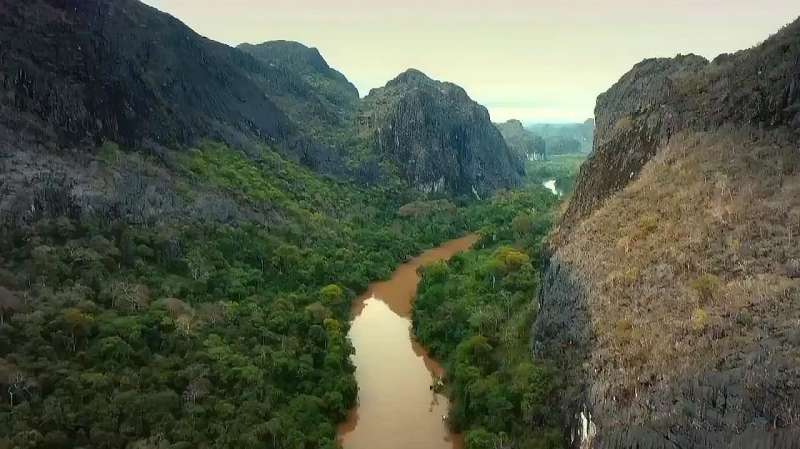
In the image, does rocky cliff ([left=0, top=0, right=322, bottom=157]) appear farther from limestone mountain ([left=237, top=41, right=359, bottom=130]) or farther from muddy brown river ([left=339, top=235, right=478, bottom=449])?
muddy brown river ([left=339, top=235, right=478, bottom=449])

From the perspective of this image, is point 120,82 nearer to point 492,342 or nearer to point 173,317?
point 173,317

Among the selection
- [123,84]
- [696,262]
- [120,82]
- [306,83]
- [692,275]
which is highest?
[306,83]

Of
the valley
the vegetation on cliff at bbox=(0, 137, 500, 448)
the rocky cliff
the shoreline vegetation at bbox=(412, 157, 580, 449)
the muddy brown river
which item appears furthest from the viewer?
the rocky cliff

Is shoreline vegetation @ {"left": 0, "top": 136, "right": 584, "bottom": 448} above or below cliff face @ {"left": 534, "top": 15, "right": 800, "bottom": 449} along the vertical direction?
below

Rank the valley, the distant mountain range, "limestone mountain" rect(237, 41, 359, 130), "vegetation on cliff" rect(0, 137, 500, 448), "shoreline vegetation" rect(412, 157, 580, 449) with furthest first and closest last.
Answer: "limestone mountain" rect(237, 41, 359, 130), the distant mountain range, "shoreline vegetation" rect(412, 157, 580, 449), "vegetation on cliff" rect(0, 137, 500, 448), the valley

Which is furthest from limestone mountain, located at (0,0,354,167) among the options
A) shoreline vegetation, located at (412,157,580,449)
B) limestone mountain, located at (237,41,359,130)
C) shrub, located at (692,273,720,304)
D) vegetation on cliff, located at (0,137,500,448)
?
shrub, located at (692,273,720,304)

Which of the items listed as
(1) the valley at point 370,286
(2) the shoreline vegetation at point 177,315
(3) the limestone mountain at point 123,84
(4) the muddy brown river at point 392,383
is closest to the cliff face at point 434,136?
(3) the limestone mountain at point 123,84

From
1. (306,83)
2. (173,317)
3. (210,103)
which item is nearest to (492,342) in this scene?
(173,317)
